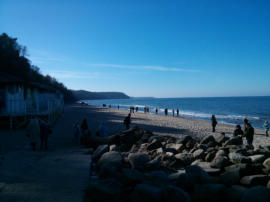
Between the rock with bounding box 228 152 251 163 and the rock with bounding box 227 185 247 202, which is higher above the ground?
the rock with bounding box 228 152 251 163

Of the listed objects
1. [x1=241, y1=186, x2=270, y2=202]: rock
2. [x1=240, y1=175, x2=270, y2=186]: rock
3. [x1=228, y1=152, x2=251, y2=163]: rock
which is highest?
[x1=241, y1=186, x2=270, y2=202]: rock

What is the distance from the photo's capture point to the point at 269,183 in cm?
453

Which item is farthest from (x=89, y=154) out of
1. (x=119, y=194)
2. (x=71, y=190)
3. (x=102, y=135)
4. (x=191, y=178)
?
(x=191, y=178)

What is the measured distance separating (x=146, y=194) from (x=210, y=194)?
4.32 ft

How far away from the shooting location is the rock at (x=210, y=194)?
415 cm

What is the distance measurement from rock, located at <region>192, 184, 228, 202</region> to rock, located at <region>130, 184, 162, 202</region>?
2.73 ft

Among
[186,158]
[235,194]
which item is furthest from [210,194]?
[186,158]

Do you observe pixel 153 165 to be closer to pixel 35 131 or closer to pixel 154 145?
pixel 154 145

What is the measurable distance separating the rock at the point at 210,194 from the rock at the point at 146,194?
833 mm

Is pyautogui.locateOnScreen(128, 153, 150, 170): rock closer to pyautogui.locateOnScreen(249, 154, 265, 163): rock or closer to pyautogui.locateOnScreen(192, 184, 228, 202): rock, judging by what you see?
pyautogui.locateOnScreen(192, 184, 228, 202): rock

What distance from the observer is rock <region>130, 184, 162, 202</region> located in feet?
12.9

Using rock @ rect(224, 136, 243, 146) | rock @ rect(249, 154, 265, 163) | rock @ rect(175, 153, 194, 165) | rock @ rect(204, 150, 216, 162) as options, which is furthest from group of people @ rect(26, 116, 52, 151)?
rock @ rect(249, 154, 265, 163)

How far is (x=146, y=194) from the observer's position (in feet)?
13.2

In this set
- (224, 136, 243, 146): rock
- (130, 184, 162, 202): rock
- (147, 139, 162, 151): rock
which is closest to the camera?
(130, 184, 162, 202): rock
